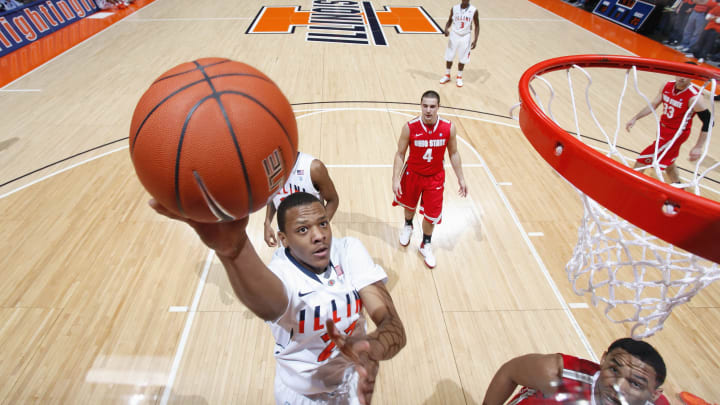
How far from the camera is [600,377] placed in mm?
1426

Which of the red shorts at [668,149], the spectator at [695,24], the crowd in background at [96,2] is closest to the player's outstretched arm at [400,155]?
the red shorts at [668,149]

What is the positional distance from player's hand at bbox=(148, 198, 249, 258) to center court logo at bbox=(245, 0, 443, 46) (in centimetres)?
949

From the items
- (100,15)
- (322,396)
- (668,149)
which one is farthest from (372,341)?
(100,15)

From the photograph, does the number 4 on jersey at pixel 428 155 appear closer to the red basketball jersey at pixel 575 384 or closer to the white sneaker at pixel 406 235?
the white sneaker at pixel 406 235

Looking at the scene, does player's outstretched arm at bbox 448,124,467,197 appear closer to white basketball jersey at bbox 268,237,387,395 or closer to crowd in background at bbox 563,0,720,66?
white basketball jersey at bbox 268,237,387,395

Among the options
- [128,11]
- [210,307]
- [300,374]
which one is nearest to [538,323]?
[300,374]

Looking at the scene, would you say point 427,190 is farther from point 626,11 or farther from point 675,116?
point 626,11

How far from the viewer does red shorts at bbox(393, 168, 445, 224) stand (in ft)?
10.9

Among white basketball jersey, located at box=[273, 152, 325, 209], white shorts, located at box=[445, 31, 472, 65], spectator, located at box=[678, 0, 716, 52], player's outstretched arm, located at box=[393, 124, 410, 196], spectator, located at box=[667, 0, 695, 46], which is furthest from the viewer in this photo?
spectator, located at box=[667, 0, 695, 46]

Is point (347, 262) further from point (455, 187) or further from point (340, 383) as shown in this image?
→ point (455, 187)

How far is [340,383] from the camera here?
68.4 inches

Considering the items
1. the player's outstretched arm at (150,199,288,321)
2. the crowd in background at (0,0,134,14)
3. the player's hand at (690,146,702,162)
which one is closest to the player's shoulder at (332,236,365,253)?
the player's outstretched arm at (150,199,288,321)

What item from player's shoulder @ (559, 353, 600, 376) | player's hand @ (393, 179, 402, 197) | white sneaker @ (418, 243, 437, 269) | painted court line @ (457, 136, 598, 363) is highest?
player's shoulder @ (559, 353, 600, 376)

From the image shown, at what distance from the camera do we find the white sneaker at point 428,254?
11.5ft
